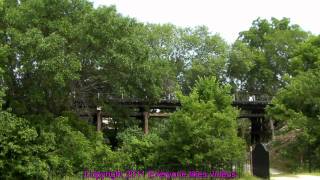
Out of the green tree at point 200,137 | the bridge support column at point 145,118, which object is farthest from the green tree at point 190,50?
the green tree at point 200,137

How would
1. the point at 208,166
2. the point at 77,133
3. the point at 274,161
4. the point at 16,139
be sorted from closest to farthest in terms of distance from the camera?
the point at 16,139, the point at 208,166, the point at 77,133, the point at 274,161

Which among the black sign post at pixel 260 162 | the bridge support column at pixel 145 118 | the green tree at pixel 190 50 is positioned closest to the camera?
the black sign post at pixel 260 162

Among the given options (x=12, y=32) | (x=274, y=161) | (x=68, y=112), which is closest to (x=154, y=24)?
(x=274, y=161)

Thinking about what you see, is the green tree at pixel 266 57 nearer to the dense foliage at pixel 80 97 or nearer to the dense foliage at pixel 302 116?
the dense foliage at pixel 302 116

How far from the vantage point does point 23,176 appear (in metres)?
20.4

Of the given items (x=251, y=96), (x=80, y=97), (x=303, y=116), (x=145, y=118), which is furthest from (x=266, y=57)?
(x=80, y=97)

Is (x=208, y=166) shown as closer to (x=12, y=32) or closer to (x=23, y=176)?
(x=23, y=176)

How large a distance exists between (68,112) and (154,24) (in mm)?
36907

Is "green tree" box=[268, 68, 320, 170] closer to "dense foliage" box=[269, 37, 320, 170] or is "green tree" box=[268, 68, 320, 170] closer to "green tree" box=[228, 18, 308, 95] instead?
"dense foliage" box=[269, 37, 320, 170]

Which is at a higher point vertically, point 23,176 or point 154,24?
point 154,24

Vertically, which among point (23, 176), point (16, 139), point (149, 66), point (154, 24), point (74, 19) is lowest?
point (23, 176)

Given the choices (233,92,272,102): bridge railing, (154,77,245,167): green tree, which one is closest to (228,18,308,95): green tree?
(233,92,272,102): bridge railing

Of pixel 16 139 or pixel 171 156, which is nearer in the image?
pixel 16 139

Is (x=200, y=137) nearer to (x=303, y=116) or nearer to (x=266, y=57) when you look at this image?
(x=303, y=116)
